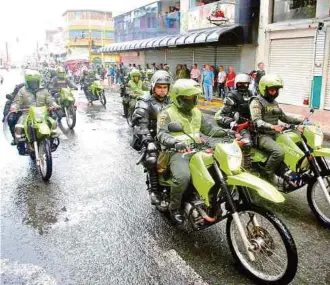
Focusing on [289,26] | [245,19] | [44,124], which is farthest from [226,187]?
[245,19]

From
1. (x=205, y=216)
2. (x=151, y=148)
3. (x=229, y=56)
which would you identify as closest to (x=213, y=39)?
(x=229, y=56)

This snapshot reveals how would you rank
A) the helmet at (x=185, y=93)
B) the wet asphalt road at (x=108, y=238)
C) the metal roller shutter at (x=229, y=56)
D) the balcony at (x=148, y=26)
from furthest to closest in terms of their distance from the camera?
the balcony at (x=148, y=26)
the metal roller shutter at (x=229, y=56)
the helmet at (x=185, y=93)
the wet asphalt road at (x=108, y=238)

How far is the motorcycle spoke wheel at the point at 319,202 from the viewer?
4504 mm

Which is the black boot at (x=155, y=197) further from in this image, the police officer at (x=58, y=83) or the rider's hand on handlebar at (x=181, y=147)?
the police officer at (x=58, y=83)

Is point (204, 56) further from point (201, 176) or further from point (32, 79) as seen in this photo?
point (201, 176)

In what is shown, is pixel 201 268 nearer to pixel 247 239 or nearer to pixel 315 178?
pixel 247 239

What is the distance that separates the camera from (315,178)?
449 centimetres

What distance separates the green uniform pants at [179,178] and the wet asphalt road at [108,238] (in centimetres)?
53

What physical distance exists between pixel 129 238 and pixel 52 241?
2.94 feet

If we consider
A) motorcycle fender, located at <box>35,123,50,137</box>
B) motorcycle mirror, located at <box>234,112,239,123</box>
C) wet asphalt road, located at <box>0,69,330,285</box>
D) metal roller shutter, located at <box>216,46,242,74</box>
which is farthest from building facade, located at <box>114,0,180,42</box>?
wet asphalt road, located at <box>0,69,330,285</box>

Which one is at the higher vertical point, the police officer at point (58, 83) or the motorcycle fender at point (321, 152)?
the police officer at point (58, 83)

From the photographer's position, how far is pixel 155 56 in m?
30.2

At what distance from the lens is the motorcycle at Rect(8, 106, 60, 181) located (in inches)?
253

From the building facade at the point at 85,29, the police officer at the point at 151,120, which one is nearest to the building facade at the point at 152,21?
the police officer at the point at 151,120
